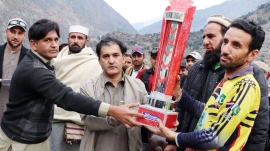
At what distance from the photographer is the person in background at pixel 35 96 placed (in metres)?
2.07

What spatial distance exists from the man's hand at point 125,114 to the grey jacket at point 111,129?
12cm

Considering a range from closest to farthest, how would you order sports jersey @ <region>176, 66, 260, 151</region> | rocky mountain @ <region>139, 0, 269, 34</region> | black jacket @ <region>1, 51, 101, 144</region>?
sports jersey @ <region>176, 66, 260, 151</region>, black jacket @ <region>1, 51, 101, 144</region>, rocky mountain @ <region>139, 0, 269, 34</region>

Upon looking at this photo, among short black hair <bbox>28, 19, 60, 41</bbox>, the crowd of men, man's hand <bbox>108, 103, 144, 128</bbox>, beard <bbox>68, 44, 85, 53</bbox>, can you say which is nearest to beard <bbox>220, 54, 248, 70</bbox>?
the crowd of men

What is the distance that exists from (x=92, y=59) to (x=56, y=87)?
156 centimetres

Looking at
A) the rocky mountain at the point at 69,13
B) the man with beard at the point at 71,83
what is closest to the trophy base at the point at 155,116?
the man with beard at the point at 71,83

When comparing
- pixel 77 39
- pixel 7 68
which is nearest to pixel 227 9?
pixel 77 39

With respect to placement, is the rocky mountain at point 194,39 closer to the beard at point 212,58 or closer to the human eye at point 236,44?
the beard at point 212,58

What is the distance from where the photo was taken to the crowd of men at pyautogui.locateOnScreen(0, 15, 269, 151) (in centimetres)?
158

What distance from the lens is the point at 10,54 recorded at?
380 centimetres

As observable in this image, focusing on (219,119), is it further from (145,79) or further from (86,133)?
(145,79)

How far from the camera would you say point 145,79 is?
180 inches

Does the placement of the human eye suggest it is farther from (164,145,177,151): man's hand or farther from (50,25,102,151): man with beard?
→ (50,25,102,151): man with beard

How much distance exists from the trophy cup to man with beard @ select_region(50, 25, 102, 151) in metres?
1.51

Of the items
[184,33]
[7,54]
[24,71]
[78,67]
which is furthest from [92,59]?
[184,33]
